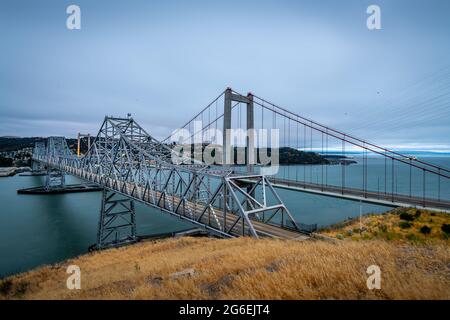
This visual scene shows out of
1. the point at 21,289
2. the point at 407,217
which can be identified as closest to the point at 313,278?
the point at 21,289

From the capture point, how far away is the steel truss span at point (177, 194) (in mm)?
16750

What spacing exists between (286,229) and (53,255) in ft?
75.0

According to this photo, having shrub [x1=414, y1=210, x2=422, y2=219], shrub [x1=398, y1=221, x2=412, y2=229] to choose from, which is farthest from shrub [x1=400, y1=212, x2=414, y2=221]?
shrub [x1=398, y1=221, x2=412, y2=229]

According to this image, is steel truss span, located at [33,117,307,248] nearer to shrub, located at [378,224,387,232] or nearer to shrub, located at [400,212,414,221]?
shrub, located at [378,224,387,232]

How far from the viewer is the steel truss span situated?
16750 millimetres

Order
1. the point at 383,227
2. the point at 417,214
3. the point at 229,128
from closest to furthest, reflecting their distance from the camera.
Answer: the point at 229,128, the point at 383,227, the point at 417,214

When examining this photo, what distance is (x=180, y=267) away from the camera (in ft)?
29.2

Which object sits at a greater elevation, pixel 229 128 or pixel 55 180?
pixel 229 128

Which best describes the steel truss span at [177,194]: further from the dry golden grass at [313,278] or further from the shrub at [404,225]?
the shrub at [404,225]

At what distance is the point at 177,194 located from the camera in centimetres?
2606

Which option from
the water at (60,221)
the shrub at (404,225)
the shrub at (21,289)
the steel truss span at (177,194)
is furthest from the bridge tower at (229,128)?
the shrub at (404,225)

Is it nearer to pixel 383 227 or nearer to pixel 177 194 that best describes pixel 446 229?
pixel 383 227

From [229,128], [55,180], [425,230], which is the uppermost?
[229,128]
